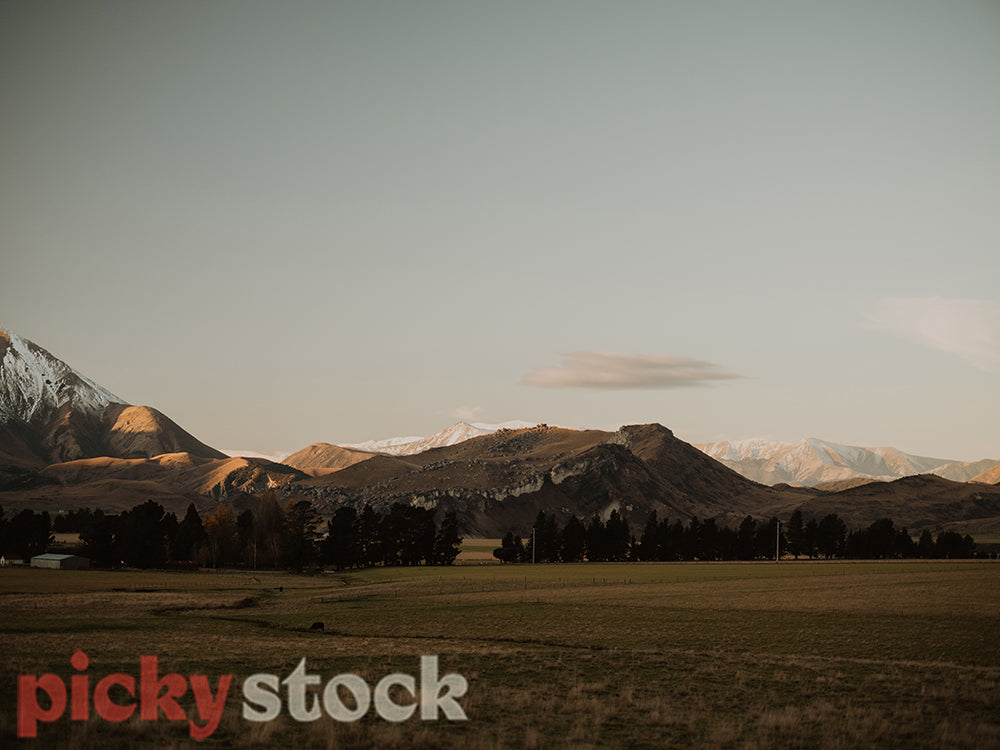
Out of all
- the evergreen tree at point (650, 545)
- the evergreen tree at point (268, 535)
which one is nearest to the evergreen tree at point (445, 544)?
the evergreen tree at point (268, 535)

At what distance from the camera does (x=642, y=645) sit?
47.7 meters

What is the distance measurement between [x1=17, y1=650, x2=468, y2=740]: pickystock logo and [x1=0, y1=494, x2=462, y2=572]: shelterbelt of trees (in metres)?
134

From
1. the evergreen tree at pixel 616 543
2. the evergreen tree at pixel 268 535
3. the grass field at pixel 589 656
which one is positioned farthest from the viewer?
the evergreen tree at pixel 616 543

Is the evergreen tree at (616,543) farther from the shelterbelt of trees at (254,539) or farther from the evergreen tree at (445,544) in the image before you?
the shelterbelt of trees at (254,539)

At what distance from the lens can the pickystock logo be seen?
24703mm

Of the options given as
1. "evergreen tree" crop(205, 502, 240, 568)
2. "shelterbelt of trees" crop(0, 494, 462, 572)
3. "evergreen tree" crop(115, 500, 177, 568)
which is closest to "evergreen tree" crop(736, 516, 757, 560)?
"shelterbelt of trees" crop(0, 494, 462, 572)

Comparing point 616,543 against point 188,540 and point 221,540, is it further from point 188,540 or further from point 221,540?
point 188,540

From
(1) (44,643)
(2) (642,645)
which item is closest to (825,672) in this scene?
(2) (642,645)

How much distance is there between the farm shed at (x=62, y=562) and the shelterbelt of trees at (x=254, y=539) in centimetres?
354

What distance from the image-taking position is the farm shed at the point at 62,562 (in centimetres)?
14538

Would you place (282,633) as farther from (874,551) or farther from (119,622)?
(874,551)

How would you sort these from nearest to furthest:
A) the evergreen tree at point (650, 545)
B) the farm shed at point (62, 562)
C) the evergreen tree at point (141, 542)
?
1. the farm shed at point (62, 562)
2. the evergreen tree at point (141, 542)
3. the evergreen tree at point (650, 545)

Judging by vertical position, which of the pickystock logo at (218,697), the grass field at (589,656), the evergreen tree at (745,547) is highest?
the pickystock logo at (218,697)

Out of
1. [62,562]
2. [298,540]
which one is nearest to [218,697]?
[62,562]
